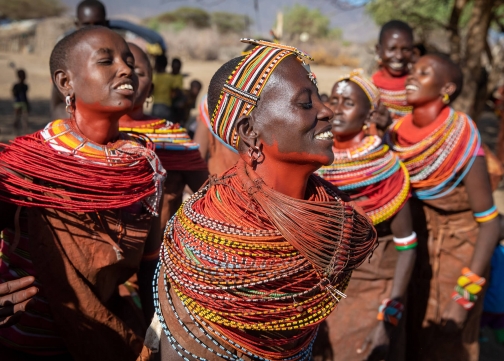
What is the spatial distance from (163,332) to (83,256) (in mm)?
586

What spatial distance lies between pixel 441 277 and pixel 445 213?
1.56 ft

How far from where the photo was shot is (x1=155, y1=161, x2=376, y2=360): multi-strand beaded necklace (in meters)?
1.94

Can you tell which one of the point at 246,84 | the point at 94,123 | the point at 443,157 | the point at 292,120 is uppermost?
the point at 246,84

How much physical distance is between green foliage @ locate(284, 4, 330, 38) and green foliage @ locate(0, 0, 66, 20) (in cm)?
2092

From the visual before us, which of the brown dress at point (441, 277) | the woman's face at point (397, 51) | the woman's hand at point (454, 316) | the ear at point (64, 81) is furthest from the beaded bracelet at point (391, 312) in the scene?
the woman's face at point (397, 51)

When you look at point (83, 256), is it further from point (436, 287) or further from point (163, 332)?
point (436, 287)

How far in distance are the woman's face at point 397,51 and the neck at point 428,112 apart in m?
1.48

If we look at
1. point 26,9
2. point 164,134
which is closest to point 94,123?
point 164,134

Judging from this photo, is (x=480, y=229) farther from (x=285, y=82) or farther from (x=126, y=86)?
(x=126, y=86)

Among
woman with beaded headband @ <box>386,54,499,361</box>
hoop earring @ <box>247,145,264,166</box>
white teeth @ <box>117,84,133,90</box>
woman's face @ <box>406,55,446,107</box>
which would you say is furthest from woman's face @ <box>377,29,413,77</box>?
hoop earring @ <box>247,145,264,166</box>

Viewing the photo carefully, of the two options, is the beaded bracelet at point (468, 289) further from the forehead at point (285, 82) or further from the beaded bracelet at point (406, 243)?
the forehead at point (285, 82)

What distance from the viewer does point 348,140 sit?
3.39m

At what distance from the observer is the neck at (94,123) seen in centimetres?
250

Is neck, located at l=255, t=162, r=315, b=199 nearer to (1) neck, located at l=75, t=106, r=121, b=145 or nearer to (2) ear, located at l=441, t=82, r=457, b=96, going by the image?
(1) neck, located at l=75, t=106, r=121, b=145
